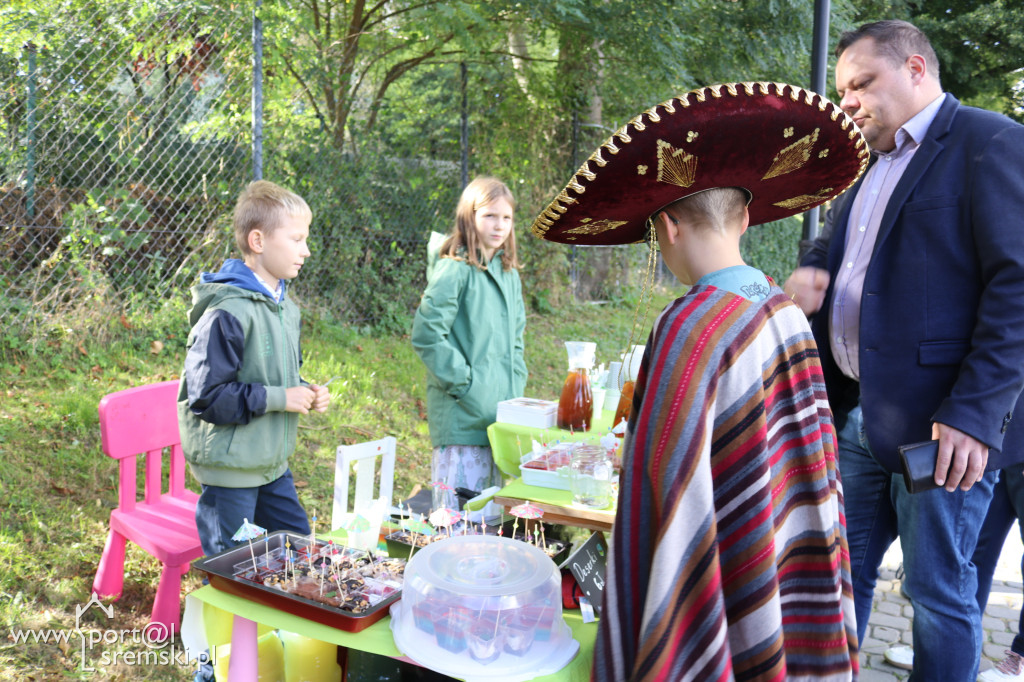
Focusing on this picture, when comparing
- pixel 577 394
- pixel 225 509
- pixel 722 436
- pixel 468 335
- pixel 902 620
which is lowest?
pixel 902 620

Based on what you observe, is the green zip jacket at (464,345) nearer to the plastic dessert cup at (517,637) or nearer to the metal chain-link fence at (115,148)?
the plastic dessert cup at (517,637)

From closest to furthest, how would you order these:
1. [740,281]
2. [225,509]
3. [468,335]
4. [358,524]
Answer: [740,281], [358,524], [225,509], [468,335]

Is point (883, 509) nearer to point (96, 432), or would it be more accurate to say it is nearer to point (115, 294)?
point (96, 432)

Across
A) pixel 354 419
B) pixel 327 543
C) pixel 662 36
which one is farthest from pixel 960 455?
pixel 662 36

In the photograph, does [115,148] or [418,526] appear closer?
[418,526]

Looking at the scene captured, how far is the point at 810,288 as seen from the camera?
8.45ft

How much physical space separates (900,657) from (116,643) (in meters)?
3.43

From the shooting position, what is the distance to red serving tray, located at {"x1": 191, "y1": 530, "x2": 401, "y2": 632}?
1.82 m

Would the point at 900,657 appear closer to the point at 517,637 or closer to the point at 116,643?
the point at 517,637

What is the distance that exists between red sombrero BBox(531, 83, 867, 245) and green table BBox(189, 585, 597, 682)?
1018mm

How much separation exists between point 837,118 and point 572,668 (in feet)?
4.43

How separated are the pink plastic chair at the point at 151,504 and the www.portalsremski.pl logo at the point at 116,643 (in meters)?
0.06

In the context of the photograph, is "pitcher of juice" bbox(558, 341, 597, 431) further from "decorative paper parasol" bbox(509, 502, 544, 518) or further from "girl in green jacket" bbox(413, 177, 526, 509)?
"decorative paper parasol" bbox(509, 502, 544, 518)

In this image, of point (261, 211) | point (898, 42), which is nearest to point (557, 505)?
point (261, 211)
